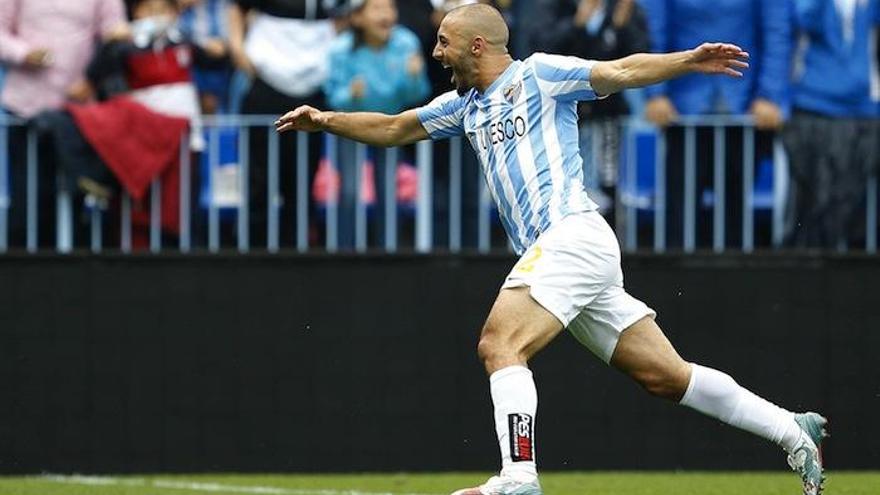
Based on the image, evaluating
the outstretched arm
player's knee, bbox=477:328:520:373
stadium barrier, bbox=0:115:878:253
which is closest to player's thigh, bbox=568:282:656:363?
player's knee, bbox=477:328:520:373

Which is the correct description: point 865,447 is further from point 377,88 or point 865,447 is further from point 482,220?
point 377,88

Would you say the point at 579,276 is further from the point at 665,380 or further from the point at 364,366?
the point at 364,366

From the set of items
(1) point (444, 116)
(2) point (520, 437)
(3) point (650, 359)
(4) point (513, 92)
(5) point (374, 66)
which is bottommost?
(2) point (520, 437)

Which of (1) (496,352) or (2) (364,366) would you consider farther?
(2) (364,366)

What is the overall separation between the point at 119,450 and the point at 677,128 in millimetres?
4166

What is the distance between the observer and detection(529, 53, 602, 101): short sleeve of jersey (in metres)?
9.77

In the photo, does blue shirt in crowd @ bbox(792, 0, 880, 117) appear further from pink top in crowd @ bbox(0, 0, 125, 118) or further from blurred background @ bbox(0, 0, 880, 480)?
pink top in crowd @ bbox(0, 0, 125, 118)

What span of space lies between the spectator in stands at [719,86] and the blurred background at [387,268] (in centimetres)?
2

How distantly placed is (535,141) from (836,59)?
4513mm

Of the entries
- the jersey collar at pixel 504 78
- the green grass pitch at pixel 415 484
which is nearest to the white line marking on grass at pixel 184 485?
the green grass pitch at pixel 415 484

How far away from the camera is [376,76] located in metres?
13.8

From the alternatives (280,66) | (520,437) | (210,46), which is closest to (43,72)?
(210,46)

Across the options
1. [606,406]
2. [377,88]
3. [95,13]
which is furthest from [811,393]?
[95,13]

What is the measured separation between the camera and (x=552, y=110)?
32.7 ft
